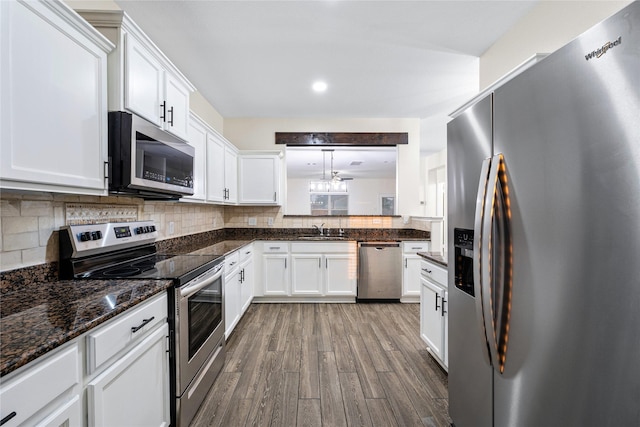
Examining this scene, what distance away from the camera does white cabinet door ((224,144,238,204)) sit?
3.49 metres

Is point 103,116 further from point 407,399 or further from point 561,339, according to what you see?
point 407,399

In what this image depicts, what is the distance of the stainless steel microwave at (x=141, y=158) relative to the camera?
1.45 meters

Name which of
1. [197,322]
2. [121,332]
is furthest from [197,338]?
[121,332]

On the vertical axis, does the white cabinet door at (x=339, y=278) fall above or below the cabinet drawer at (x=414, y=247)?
below

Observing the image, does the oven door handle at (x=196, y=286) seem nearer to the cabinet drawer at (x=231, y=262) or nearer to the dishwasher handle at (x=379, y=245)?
the cabinet drawer at (x=231, y=262)

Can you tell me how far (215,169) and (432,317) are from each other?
262cm

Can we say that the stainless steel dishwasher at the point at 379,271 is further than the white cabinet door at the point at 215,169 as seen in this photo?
Yes

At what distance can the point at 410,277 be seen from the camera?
148 inches

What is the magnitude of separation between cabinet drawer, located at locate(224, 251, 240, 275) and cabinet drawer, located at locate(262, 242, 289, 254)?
806 mm

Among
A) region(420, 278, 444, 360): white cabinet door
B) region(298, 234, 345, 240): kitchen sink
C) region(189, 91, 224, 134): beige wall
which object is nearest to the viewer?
region(420, 278, 444, 360): white cabinet door

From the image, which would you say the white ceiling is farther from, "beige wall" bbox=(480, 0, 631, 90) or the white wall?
the white wall

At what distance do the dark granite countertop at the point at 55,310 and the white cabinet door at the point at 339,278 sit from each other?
2508mm

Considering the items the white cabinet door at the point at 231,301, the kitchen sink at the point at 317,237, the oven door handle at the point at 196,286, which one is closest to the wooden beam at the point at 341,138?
the kitchen sink at the point at 317,237

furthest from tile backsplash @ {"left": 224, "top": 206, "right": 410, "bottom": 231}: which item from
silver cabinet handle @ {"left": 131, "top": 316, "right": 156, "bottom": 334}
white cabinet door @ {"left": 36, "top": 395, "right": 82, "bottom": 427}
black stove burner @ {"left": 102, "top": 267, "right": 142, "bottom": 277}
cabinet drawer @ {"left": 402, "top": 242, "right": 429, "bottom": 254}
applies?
white cabinet door @ {"left": 36, "top": 395, "right": 82, "bottom": 427}
